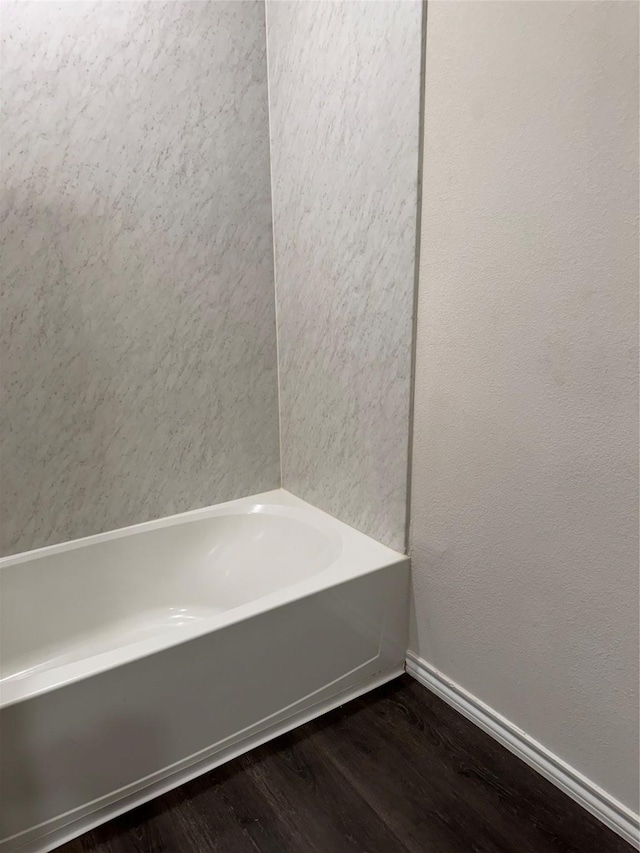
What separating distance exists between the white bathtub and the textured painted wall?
368 mm

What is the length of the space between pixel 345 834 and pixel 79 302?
1.71m

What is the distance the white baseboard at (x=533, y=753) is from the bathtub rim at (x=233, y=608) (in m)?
0.40

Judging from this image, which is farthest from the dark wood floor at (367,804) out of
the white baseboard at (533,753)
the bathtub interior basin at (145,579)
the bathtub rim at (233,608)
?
the bathtub interior basin at (145,579)

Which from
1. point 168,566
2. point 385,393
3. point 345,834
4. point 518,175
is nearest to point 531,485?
point 385,393

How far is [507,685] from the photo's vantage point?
1.72 metres

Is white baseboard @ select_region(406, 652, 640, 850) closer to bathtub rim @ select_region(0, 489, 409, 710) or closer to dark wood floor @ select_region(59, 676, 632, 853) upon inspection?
dark wood floor @ select_region(59, 676, 632, 853)

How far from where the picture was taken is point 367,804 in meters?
1.57

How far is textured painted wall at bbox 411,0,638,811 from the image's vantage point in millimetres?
1290

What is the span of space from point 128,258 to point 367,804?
1789 millimetres

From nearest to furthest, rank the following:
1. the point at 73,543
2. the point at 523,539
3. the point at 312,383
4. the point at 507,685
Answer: the point at 523,539 → the point at 507,685 → the point at 73,543 → the point at 312,383

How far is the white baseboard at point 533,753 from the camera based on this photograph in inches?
57.6

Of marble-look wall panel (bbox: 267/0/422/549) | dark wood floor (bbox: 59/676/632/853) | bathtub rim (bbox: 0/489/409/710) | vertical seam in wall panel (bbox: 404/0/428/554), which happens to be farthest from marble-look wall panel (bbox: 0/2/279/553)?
dark wood floor (bbox: 59/676/632/853)

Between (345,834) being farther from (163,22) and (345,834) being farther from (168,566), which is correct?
(163,22)

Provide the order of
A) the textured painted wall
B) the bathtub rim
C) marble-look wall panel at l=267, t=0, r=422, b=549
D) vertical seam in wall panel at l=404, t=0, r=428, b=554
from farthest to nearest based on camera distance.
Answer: marble-look wall panel at l=267, t=0, r=422, b=549
vertical seam in wall panel at l=404, t=0, r=428, b=554
the bathtub rim
the textured painted wall
